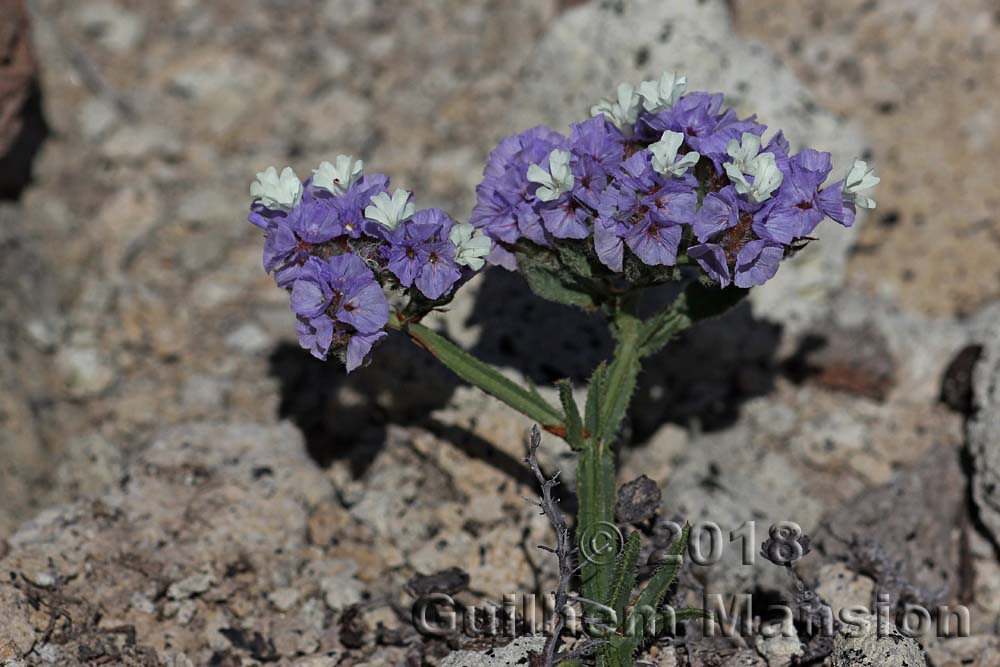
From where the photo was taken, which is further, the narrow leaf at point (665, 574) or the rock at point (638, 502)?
the rock at point (638, 502)

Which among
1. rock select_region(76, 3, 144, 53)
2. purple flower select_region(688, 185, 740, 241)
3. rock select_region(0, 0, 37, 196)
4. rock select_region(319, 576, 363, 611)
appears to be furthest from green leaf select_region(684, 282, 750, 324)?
rock select_region(76, 3, 144, 53)

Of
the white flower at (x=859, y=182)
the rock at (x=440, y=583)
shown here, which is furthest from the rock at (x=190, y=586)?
the white flower at (x=859, y=182)

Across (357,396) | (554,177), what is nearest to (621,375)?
(554,177)

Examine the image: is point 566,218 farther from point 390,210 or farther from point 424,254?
point 390,210

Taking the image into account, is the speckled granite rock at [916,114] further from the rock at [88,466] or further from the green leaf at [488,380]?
the rock at [88,466]

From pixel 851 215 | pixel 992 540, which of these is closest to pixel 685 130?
pixel 851 215

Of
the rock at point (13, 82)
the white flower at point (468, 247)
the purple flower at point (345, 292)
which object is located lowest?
the purple flower at point (345, 292)

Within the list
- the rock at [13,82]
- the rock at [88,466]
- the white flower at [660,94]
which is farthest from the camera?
the rock at [13,82]

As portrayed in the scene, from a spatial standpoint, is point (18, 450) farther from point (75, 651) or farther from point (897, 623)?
point (897, 623)
